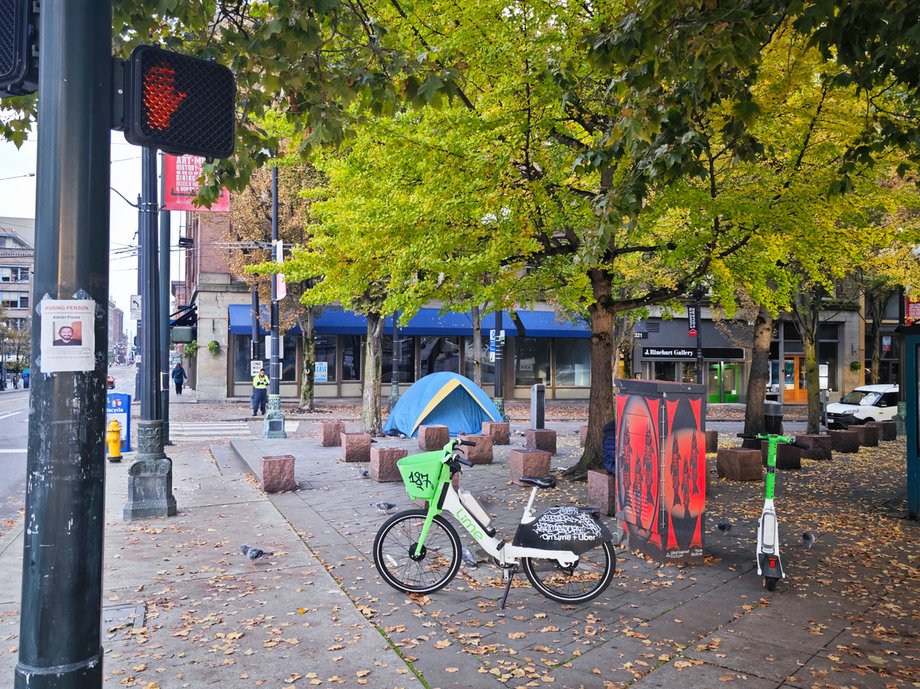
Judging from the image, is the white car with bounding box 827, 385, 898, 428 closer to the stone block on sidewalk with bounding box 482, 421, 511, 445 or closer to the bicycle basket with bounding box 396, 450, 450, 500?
the stone block on sidewalk with bounding box 482, 421, 511, 445

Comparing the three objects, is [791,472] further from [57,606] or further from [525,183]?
[57,606]

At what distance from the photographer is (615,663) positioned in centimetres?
448

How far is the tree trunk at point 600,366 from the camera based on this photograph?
1152cm

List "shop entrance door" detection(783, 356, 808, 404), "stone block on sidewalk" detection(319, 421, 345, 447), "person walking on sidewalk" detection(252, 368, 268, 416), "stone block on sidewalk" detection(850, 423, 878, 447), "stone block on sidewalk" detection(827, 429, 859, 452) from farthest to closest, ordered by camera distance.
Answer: "shop entrance door" detection(783, 356, 808, 404), "person walking on sidewalk" detection(252, 368, 268, 416), "stone block on sidewalk" detection(850, 423, 878, 447), "stone block on sidewalk" detection(827, 429, 859, 452), "stone block on sidewalk" detection(319, 421, 345, 447)

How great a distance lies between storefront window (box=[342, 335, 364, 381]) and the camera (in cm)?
3288

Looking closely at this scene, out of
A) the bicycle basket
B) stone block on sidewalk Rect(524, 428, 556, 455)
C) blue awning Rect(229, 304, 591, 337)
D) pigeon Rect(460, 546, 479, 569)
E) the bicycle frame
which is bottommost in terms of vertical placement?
pigeon Rect(460, 546, 479, 569)

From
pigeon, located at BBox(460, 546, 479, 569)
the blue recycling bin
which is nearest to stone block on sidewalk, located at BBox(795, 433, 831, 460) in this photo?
pigeon, located at BBox(460, 546, 479, 569)

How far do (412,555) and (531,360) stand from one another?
3002 cm

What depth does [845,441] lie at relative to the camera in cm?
1681

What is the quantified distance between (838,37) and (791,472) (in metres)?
9.30

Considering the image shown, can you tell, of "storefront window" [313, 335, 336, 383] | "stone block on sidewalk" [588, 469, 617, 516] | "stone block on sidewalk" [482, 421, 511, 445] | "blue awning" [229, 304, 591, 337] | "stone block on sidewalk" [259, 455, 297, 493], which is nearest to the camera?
"stone block on sidewalk" [588, 469, 617, 516]

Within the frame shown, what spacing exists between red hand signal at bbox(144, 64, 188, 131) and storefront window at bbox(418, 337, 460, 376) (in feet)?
101

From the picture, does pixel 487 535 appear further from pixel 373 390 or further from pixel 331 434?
pixel 373 390

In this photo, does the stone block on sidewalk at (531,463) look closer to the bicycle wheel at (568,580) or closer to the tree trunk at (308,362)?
the bicycle wheel at (568,580)
